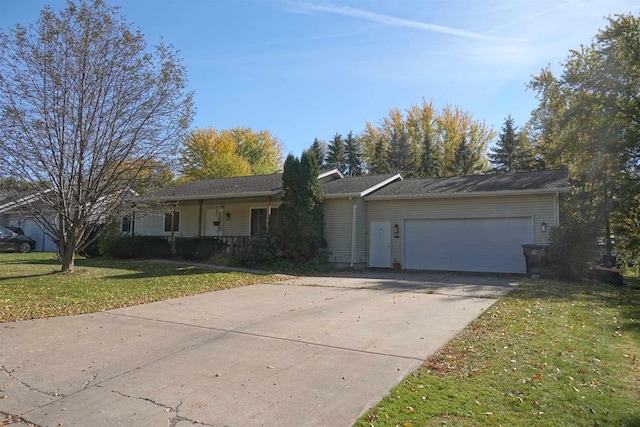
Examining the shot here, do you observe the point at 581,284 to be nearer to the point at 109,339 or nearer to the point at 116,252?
the point at 109,339

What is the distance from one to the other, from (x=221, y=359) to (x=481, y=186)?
13538 millimetres

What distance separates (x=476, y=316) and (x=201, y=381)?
4793mm

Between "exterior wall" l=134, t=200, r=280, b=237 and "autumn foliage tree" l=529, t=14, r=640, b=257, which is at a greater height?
"autumn foliage tree" l=529, t=14, r=640, b=257

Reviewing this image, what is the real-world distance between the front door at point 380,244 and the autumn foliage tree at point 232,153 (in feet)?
71.0

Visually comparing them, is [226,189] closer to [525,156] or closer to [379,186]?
[379,186]

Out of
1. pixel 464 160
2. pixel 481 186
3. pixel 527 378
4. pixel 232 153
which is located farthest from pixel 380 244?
pixel 232 153

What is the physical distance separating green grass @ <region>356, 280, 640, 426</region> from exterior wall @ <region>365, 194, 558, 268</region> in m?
7.54

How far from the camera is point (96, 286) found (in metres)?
10.7

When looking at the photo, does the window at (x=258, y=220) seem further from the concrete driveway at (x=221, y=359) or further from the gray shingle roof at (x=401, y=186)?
the concrete driveway at (x=221, y=359)

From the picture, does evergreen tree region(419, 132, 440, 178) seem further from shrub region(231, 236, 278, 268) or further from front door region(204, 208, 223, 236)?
shrub region(231, 236, 278, 268)

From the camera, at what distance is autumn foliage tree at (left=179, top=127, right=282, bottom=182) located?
40.2 metres

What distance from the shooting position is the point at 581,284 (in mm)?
12227

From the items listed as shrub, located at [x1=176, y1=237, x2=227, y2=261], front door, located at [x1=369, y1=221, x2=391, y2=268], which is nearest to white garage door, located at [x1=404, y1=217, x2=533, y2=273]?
front door, located at [x1=369, y1=221, x2=391, y2=268]

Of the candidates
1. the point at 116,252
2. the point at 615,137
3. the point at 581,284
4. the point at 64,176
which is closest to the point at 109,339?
the point at 64,176
